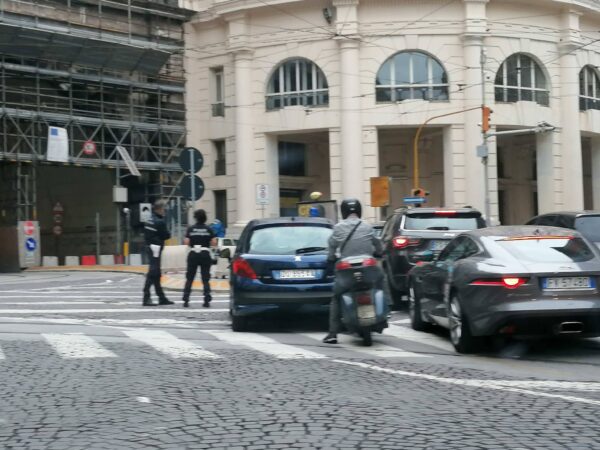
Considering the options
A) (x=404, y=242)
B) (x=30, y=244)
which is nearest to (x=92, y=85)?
(x=30, y=244)

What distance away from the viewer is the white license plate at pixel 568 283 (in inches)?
372

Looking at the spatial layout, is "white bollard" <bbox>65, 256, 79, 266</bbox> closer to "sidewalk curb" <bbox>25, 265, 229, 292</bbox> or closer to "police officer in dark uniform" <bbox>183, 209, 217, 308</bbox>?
"sidewalk curb" <bbox>25, 265, 229, 292</bbox>

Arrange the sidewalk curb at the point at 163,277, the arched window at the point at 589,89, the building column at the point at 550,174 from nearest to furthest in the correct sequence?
the sidewalk curb at the point at 163,277
the building column at the point at 550,174
the arched window at the point at 589,89

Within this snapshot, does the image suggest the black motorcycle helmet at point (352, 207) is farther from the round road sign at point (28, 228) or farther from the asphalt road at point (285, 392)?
the round road sign at point (28, 228)

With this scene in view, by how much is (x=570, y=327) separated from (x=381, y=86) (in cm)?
3232

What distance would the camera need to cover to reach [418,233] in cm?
1483

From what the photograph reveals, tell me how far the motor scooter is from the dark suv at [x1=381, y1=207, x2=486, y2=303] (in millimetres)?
3966

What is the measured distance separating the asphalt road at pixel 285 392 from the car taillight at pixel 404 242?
2668mm

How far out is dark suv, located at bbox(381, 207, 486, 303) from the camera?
48.4 ft

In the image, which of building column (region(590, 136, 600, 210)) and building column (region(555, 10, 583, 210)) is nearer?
building column (region(555, 10, 583, 210))

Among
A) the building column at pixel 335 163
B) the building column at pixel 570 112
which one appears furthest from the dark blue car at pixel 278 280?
the building column at pixel 570 112

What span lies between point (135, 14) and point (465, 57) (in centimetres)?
1482

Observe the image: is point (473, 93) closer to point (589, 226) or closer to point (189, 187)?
point (189, 187)

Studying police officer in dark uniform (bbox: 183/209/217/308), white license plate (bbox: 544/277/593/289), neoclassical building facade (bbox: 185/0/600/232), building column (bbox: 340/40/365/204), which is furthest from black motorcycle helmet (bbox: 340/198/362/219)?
building column (bbox: 340/40/365/204)
